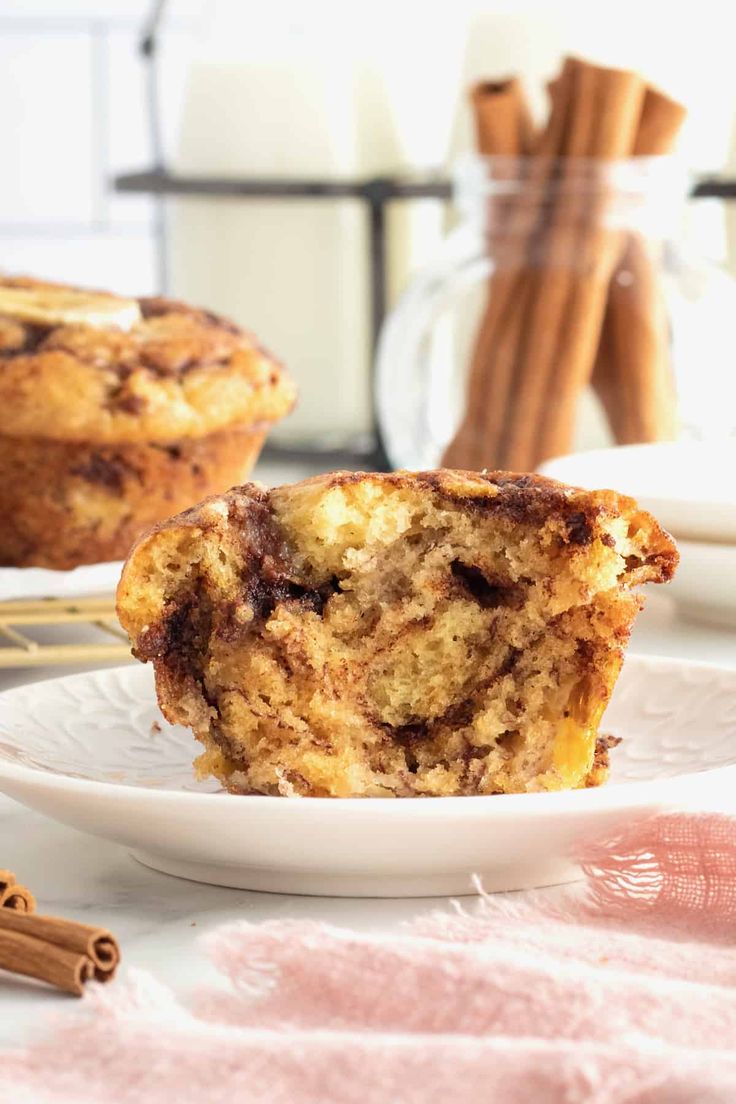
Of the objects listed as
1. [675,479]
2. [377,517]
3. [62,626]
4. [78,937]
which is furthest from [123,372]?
[78,937]

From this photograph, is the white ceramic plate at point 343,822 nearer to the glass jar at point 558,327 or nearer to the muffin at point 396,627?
the muffin at point 396,627

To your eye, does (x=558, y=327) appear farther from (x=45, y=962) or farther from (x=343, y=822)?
(x=45, y=962)

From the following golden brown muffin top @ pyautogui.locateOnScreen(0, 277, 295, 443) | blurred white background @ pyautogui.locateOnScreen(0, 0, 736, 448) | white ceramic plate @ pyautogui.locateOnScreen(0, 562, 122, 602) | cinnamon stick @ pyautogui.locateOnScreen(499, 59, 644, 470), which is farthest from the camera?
blurred white background @ pyautogui.locateOnScreen(0, 0, 736, 448)

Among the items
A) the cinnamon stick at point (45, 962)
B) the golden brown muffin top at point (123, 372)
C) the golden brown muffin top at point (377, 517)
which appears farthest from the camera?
the golden brown muffin top at point (123, 372)

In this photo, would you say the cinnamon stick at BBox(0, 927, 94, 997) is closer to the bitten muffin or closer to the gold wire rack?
the gold wire rack

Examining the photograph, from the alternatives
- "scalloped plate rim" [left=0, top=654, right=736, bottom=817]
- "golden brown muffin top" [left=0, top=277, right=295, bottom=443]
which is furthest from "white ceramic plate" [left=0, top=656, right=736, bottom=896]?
"golden brown muffin top" [left=0, top=277, right=295, bottom=443]

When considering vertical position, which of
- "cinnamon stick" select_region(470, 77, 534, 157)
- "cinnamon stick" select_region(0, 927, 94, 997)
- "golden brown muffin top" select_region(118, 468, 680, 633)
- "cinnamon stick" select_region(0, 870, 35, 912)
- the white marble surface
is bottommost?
the white marble surface

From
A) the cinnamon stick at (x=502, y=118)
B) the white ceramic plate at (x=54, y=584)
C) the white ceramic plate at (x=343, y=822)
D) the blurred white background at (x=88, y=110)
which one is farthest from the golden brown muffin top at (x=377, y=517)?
the blurred white background at (x=88, y=110)
